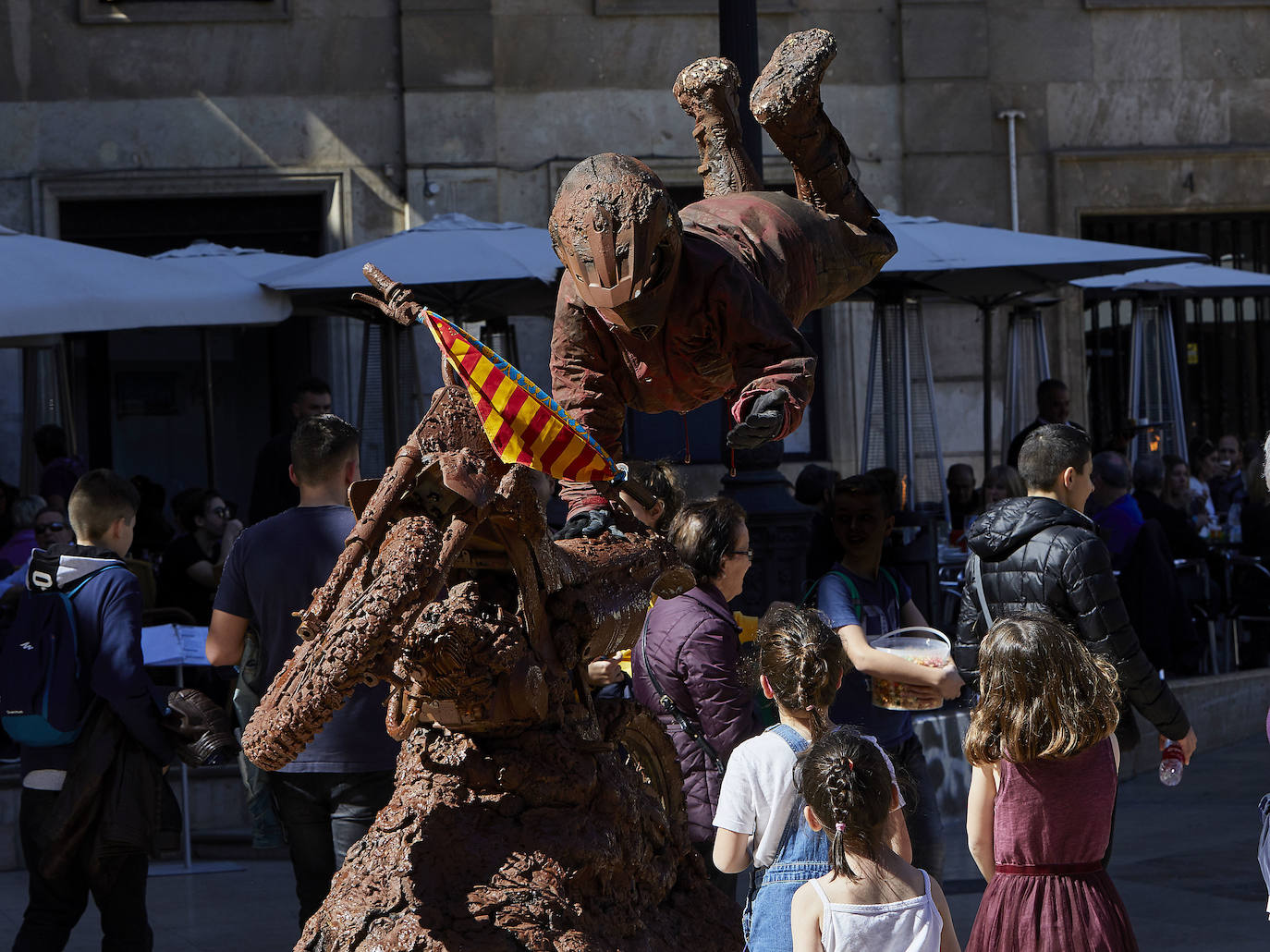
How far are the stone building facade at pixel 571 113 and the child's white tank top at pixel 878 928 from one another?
32.4 ft

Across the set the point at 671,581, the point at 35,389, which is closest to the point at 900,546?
the point at 671,581

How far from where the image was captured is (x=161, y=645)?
689 cm

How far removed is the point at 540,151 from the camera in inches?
532

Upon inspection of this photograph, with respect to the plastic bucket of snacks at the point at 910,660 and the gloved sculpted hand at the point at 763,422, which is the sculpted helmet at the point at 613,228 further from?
A: the plastic bucket of snacks at the point at 910,660

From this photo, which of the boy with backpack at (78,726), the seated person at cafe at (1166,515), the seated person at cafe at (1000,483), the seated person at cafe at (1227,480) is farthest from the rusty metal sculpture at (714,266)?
the seated person at cafe at (1227,480)

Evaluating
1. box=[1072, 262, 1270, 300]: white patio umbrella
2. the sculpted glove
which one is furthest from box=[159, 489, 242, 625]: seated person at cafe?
box=[1072, 262, 1270, 300]: white patio umbrella

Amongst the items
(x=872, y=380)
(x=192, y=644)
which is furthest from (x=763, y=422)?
(x=872, y=380)

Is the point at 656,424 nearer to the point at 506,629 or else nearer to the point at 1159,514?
the point at 1159,514

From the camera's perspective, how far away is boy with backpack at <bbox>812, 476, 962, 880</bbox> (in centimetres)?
526

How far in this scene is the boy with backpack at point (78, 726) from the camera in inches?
202

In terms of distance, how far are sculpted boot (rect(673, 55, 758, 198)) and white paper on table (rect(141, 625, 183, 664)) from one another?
3516 mm

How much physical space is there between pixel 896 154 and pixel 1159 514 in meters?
4.76

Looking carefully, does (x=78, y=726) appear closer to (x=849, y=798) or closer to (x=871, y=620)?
(x=871, y=620)

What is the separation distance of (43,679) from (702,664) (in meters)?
1.97
